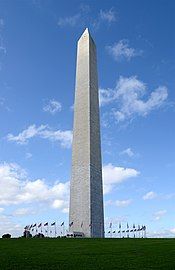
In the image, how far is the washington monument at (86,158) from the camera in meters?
57.4

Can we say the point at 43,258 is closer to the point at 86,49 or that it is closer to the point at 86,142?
the point at 86,142

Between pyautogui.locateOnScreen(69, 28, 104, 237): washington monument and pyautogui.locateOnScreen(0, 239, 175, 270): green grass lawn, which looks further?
pyautogui.locateOnScreen(69, 28, 104, 237): washington monument

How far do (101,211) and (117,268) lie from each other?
136 ft

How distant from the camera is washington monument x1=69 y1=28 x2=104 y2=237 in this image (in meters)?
57.4

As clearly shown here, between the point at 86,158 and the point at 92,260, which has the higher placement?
the point at 86,158

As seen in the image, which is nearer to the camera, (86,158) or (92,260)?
(92,260)

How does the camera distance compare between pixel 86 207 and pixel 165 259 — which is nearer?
pixel 165 259

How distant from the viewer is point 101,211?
59875 millimetres

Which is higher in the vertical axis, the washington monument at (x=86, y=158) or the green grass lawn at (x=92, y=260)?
the washington monument at (x=86, y=158)

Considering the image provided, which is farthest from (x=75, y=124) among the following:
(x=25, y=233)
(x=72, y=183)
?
(x=25, y=233)

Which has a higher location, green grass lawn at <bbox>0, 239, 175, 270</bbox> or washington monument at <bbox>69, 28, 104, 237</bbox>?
washington monument at <bbox>69, 28, 104, 237</bbox>

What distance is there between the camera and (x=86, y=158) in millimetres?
58812

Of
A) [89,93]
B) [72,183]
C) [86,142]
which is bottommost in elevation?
[72,183]

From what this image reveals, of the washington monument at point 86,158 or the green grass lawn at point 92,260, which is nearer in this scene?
the green grass lawn at point 92,260
